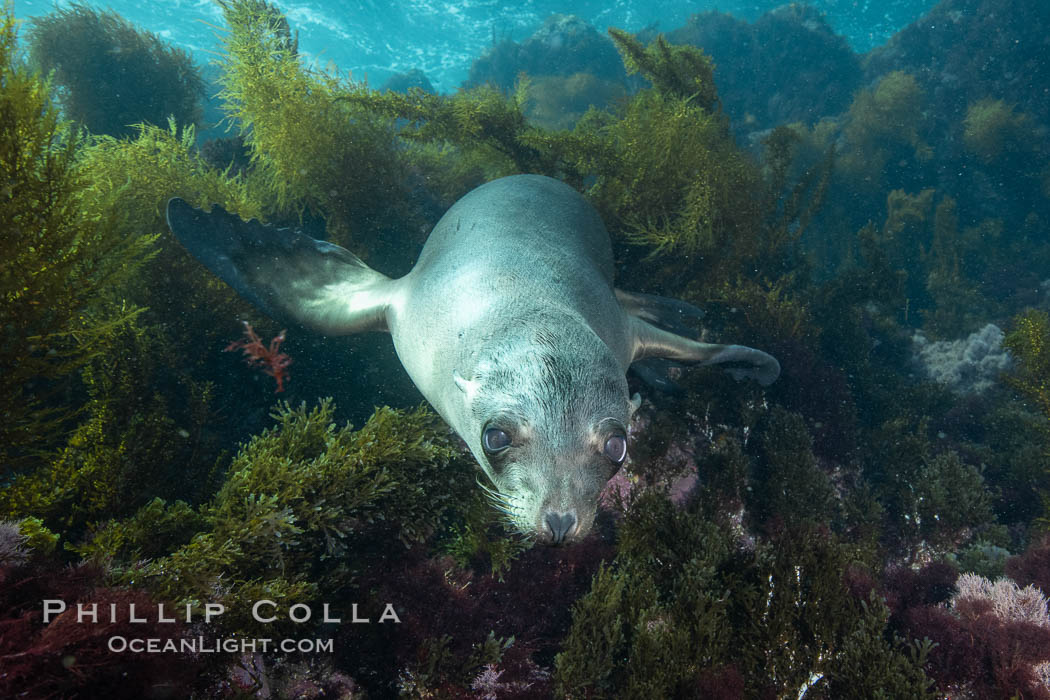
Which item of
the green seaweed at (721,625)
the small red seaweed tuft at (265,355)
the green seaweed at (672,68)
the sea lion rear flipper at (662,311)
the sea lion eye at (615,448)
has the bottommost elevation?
the green seaweed at (721,625)

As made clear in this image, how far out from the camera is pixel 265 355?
3.50 m

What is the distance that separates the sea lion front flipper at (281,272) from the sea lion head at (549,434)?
1.84 m

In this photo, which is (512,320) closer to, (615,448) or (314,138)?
(615,448)

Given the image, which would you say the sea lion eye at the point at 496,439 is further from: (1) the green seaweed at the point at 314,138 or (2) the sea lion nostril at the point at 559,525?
(1) the green seaweed at the point at 314,138

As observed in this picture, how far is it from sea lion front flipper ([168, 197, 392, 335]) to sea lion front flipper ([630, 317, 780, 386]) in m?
1.89

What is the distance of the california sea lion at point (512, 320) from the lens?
1.67 metres

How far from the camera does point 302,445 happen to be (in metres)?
2.48

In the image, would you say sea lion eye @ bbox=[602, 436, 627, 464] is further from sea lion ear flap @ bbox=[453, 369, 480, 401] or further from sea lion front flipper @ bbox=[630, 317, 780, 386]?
sea lion front flipper @ bbox=[630, 317, 780, 386]

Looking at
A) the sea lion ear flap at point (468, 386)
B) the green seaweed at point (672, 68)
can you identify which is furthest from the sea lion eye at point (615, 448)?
the green seaweed at point (672, 68)

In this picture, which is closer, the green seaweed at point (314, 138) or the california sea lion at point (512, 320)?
the california sea lion at point (512, 320)

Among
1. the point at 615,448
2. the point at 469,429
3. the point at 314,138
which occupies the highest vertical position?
the point at 314,138

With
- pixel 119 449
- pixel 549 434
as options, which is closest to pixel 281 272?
pixel 119 449

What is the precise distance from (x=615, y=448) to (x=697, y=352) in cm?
211

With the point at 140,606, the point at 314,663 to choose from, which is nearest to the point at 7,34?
the point at 140,606
